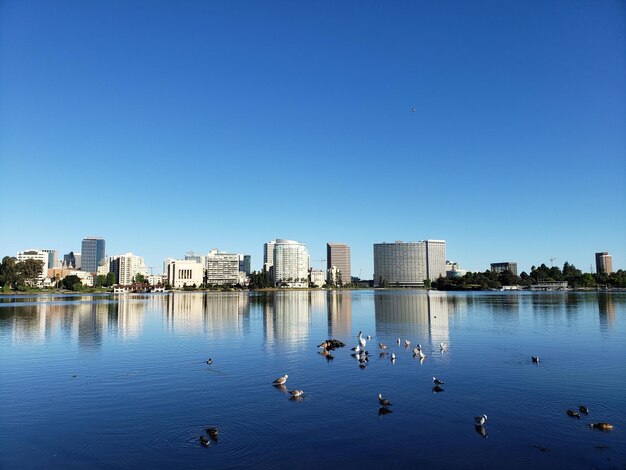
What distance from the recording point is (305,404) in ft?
83.5

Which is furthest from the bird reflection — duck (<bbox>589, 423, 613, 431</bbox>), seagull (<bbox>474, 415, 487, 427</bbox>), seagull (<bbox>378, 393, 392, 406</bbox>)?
duck (<bbox>589, 423, 613, 431</bbox>)

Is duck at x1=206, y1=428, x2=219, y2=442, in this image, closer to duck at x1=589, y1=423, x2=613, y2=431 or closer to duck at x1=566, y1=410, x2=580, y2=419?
duck at x1=589, y1=423, x2=613, y2=431

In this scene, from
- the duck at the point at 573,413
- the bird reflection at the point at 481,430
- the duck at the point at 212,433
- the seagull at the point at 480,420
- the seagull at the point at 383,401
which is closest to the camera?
the duck at the point at 212,433

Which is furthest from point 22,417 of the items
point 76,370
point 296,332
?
point 296,332

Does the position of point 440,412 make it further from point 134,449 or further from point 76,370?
point 76,370

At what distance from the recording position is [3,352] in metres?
43.5

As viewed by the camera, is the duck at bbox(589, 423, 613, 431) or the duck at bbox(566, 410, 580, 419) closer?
the duck at bbox(589, 423, 613, 431)

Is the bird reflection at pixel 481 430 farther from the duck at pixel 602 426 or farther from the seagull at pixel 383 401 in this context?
A: the duck at pixel 602 426

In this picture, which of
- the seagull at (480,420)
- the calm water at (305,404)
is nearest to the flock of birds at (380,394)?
the seagull at (480,420)

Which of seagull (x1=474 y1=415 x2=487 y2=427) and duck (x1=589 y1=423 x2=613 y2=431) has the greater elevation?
seagull (x1=474 y1=415 x2=487 y2=427)

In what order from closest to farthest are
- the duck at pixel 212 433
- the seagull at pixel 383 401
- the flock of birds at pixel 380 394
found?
the duck at pixel 212 433 → the flock of birds at pixel 380 394 → the seagull at pixel 383 401

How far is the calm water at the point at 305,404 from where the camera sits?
18484 millimetres

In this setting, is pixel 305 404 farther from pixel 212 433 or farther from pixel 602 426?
pixel 602 426

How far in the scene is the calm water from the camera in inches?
728
